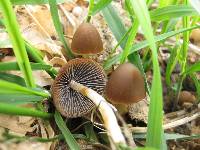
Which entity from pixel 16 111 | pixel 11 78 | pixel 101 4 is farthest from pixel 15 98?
pixel 101 4

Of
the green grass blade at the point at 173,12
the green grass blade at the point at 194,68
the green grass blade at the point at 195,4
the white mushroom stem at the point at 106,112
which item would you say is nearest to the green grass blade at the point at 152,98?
the white mushroom stem at the point at 106,112

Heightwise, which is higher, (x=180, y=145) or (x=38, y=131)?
(x=38, y=131)

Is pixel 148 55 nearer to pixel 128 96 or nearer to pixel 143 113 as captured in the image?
pixel 143 113

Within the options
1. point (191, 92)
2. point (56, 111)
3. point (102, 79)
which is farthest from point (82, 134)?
point (191, 92)

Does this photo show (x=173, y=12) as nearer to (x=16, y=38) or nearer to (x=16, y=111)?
(x=16, y=38)

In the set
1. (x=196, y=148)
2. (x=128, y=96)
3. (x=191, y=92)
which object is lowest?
(x=196, y=148)

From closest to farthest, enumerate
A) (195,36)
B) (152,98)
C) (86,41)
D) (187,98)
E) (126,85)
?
(152,98)
(126,85)
(86,41)
(187,98)
(195,36)

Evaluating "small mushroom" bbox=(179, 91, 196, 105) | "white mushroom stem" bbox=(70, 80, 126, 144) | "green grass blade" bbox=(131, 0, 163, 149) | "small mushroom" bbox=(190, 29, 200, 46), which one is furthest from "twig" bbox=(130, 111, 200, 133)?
"small mushroom" bbox=(190, 29, 200, 46)

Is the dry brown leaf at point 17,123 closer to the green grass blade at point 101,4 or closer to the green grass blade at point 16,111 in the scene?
the green grass blade at point 16,111
